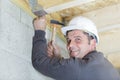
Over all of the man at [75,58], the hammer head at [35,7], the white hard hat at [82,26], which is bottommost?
the man at [75,58]

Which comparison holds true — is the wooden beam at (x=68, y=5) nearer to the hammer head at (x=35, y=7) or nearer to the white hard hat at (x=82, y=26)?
the white hard hat at (x=82, y=26)

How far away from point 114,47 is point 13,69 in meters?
1.59

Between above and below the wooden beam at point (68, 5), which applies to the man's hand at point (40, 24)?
below

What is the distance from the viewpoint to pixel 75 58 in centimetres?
193

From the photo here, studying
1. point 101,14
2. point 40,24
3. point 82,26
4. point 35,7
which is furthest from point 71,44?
point 101,14

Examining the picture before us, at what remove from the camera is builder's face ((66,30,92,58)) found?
84.3 inches

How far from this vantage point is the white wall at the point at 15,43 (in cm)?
184

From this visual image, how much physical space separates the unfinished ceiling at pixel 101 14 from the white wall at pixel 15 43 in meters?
0.37

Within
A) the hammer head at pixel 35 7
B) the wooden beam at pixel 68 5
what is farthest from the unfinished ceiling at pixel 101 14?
the hammer head at pixel 35 7

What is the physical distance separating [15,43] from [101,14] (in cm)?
126

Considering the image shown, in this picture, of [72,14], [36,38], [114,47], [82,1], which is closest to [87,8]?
[72,14]

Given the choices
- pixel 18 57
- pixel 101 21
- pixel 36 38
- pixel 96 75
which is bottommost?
pixel 96 75

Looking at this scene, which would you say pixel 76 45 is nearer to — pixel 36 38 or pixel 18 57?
pixel 36 38

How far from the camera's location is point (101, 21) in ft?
9.58
